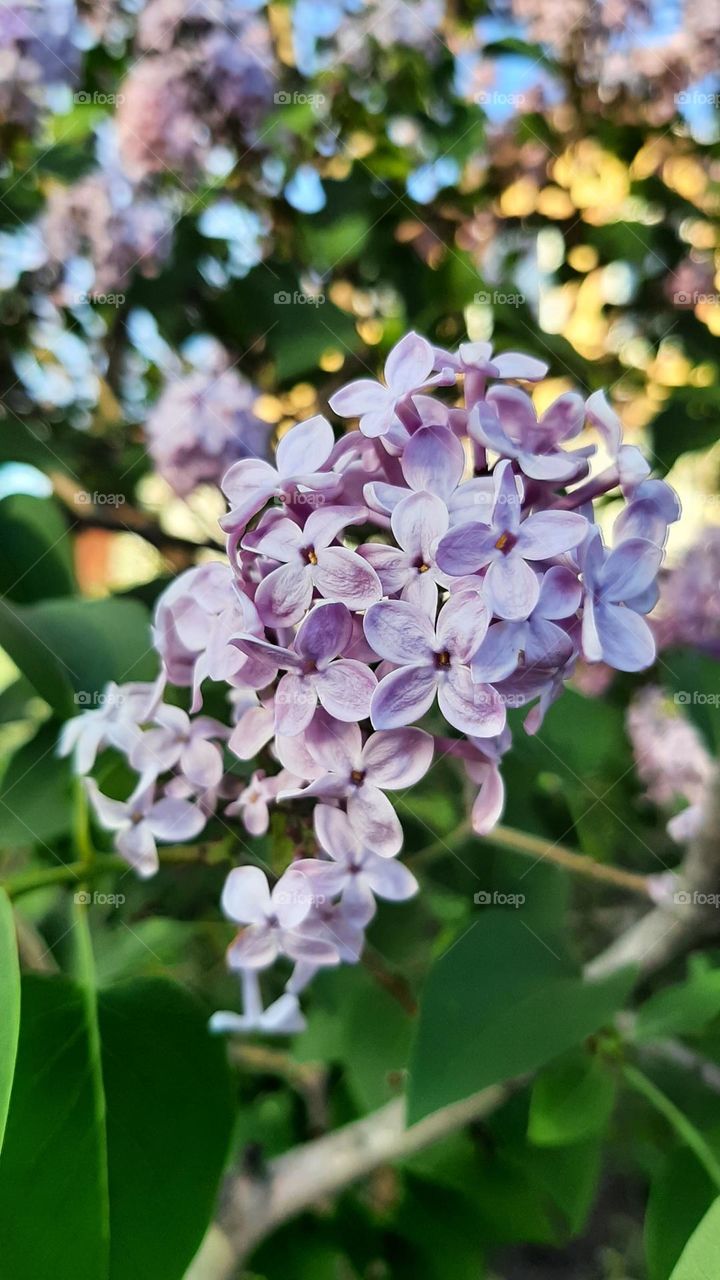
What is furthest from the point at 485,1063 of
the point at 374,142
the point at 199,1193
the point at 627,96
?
the point at 627,96

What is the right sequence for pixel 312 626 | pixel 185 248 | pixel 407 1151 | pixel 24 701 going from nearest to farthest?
pixel 312 626, pixel 407 1151, pixel 24 701, pixel 185 248

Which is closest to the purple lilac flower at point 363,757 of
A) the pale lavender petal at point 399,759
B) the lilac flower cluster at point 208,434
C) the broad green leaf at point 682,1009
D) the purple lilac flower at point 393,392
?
the pale lavender petal at point 399,759

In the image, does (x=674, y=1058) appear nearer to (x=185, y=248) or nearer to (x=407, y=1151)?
(x=407, y=1151)

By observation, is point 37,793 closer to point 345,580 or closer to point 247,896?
point 247,896

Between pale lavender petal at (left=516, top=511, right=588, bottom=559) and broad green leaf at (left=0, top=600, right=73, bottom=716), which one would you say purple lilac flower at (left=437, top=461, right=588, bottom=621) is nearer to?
pale lavender petal at (left=516, top=511, right=588, bottom=559)

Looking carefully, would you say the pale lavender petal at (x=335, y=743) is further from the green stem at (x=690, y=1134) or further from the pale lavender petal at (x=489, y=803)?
the green stem at (x=690, y=1134)

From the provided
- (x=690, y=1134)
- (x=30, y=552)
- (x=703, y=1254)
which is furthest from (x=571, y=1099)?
(x=30, y=552)

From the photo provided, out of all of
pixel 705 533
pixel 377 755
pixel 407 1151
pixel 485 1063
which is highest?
pixel 377 755
